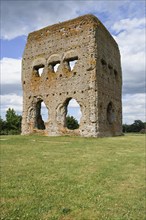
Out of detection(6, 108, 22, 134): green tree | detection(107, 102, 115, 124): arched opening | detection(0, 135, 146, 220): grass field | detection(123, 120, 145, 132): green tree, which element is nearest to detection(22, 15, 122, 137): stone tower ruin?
detection(107, 102, 115, 124): arched opening

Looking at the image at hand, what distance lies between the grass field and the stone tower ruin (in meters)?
9.69

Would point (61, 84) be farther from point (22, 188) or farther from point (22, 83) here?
point (22, 188)

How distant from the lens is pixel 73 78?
21.2 meters

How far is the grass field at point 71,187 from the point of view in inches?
206

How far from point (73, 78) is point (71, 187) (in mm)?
14995

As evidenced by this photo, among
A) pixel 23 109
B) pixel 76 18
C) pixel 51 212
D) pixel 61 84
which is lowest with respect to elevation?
pixel 51 212

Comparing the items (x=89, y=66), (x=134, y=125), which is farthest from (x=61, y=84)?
(x=134, y=125)

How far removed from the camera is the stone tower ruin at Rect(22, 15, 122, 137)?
20359 millimetres

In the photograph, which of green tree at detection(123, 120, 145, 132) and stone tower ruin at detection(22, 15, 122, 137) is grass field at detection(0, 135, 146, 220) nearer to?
stone tower ruin at detection(22, 15, 122, 137)

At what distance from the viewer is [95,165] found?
31.9 feet

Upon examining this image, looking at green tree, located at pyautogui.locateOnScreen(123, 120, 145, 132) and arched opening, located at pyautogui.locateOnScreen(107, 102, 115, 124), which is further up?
arched opening, located at pyautogui.locateOnScreen(107, 102, 115, 124)

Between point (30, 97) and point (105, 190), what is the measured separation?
59.8ft

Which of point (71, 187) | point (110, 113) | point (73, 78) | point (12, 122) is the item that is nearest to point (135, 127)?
point (12, 122)

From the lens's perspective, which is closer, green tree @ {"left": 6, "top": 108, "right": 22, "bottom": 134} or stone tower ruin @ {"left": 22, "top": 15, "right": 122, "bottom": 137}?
stone tower ruin @ {"left": 22, "top": 15, "right": 122, "bottom": 137}
